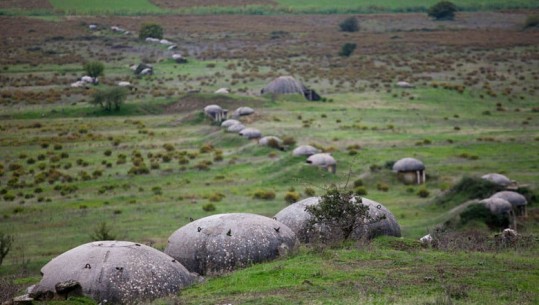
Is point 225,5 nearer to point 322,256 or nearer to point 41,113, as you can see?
point 41,113

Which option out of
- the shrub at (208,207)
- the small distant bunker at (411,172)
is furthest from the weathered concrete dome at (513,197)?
the shrub at (208,207)

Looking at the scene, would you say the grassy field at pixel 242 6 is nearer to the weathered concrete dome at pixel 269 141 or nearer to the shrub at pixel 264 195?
the weathered concrete dome at pixel 269 141

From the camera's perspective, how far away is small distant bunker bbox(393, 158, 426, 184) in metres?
44.5

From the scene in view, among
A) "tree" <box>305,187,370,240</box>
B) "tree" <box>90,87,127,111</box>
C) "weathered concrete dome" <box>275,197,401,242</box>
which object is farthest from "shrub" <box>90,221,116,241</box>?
"tree" <box>90,87,127,111</box>

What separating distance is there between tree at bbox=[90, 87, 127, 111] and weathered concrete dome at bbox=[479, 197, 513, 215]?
46433 mm

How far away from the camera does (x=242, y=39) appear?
463 feet

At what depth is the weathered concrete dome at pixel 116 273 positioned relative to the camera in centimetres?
1684

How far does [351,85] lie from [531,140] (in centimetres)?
3671

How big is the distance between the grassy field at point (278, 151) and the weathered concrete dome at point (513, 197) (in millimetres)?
1005

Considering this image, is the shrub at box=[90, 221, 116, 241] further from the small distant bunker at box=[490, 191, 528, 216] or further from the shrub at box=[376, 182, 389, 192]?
the small distant bunker at box=[490, 191, 528, 216]

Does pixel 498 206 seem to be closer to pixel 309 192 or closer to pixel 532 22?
pixel 309 192

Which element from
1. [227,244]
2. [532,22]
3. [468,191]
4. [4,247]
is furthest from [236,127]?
[532,22]

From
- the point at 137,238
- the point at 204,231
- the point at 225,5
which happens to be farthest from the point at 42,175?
the point at 225,5

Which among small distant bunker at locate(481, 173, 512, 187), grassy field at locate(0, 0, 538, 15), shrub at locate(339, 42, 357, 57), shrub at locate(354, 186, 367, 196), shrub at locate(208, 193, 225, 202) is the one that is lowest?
shrub at locate(339, 42, 357, 57)
